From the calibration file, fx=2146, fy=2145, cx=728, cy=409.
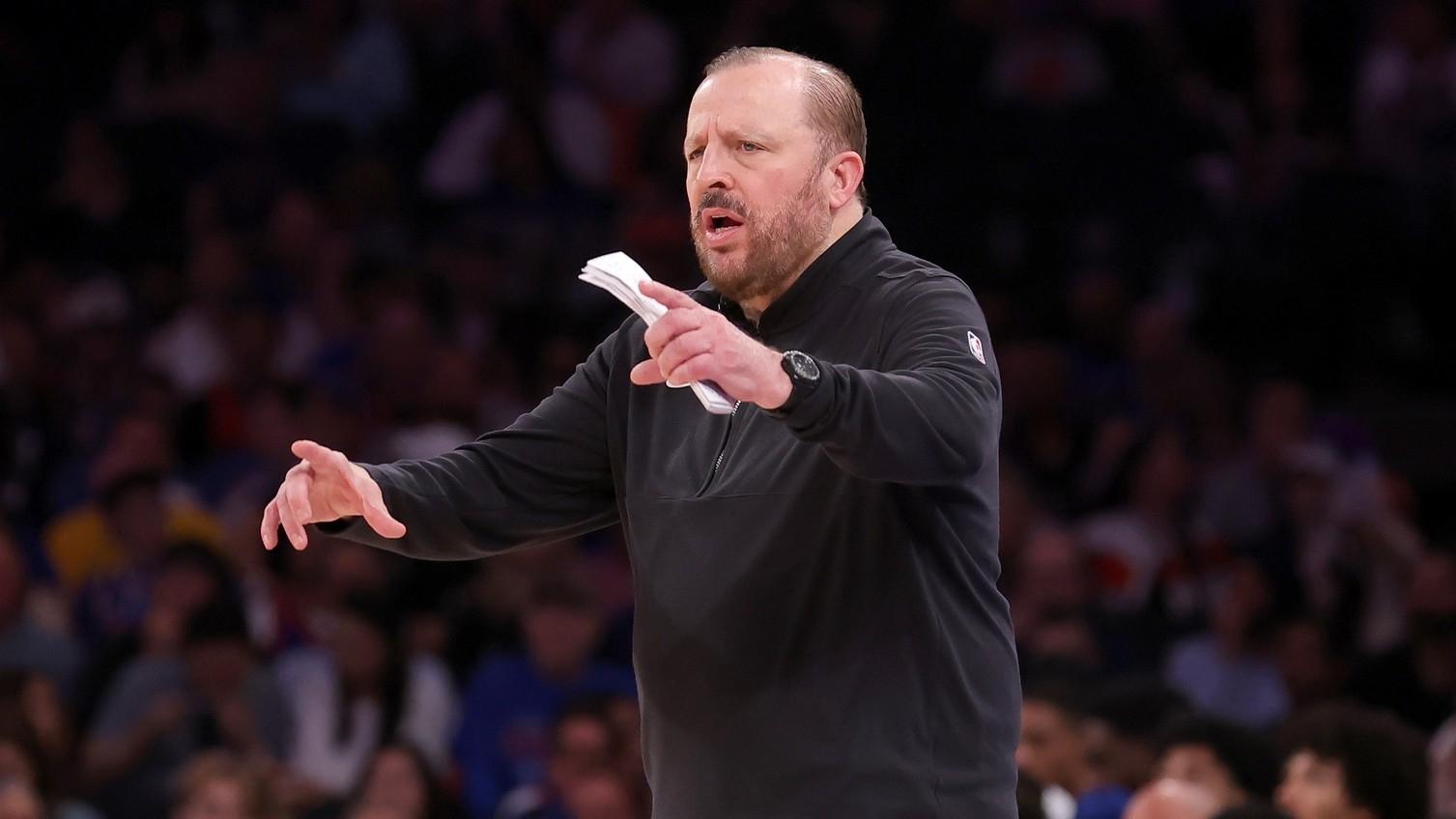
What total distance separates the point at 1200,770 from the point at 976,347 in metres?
2.97

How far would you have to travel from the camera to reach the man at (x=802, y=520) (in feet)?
9.78

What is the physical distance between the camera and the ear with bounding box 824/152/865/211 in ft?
10.7

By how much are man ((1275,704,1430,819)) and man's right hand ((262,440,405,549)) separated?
2.87m

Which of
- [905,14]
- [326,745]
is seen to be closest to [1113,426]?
[905,14]

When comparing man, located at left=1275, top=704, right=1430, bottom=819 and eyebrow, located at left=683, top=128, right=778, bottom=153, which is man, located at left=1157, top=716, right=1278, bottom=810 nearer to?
man, located at left=1275, top=704, right=1430, bottom=819

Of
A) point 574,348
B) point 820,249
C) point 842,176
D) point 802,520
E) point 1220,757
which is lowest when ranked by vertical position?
point 1220,757

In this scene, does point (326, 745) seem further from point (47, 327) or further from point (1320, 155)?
point (1320, 155)

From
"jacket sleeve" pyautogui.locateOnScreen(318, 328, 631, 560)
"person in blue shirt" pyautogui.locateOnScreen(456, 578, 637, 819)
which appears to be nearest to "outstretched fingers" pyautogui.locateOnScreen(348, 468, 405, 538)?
"jacket sleeve" pyautogui.locateOnScreen(318, 328, 631, 560)

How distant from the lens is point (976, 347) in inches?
117

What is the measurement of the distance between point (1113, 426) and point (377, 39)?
456 centimetres

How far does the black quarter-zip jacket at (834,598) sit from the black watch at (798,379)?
0.46 feet

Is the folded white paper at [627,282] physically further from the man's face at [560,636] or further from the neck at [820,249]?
the man's face at [560,636]

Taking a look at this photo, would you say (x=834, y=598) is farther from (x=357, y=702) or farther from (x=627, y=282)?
(x=357, y=702)

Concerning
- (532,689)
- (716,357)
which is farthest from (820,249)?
(532,689)
